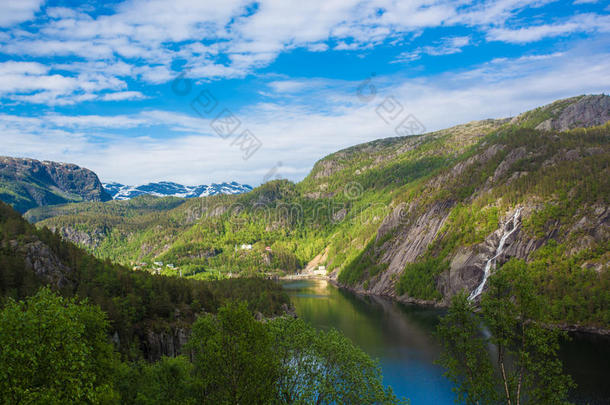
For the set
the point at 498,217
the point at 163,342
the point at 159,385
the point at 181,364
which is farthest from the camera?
the point at 498,217

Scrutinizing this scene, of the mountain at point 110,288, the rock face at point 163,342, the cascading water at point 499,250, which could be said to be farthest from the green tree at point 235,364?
the cascading water at point 499,250

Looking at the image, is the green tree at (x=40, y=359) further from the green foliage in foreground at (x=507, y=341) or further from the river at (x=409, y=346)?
the green foliage in foreground at (x=507, y=341)

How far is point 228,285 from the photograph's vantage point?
378ft

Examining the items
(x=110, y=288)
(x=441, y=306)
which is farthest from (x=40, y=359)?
(x=441, y=306)

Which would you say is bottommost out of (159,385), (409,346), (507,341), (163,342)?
Answer: (409,346)

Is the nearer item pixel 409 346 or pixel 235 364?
pixel 235 364

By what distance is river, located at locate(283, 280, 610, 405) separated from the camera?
55250mm

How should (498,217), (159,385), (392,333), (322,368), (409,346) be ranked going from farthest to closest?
(498,217)
(392,333)
(409,346)
(322,368)
(159,385)

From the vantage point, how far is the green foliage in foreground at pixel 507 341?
25.9 meters

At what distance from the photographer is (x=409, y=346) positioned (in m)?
79.1

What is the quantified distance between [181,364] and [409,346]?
190ft

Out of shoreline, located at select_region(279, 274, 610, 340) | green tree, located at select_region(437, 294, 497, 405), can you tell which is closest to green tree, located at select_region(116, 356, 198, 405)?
green tree, located at select_region(437, 294, 497, 405)

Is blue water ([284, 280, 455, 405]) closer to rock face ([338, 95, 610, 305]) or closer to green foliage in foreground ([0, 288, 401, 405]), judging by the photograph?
rock face ([338, 95, 610, 305])

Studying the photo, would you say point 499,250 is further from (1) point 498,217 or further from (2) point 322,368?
(2) point 322,368
